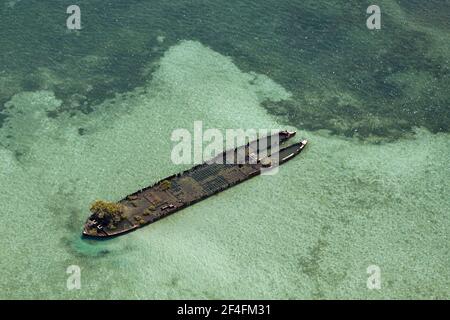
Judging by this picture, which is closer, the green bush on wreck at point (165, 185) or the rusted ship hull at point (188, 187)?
the rusted ship hull at point (188, 187)

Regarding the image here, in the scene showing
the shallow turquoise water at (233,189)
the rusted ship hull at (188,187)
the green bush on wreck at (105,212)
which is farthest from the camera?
the rusted ship hull at (188,187)

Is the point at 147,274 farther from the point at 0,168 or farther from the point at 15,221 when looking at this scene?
the point at 0,168

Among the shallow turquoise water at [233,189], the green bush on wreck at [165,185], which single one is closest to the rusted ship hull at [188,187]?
the green bush on wreck at [165,185]

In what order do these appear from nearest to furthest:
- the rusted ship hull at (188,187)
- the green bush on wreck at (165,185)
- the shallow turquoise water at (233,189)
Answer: the shallow turquoise water at (233,189)
the rusted ship hull at (188,187)
the green bush on wreck at (165,185)

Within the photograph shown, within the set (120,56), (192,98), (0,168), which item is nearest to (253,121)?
(192,98)

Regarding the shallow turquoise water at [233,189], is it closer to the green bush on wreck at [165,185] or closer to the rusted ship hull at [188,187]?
the rusted ship hull at [188,187]

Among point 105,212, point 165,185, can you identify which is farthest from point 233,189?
point 105,212

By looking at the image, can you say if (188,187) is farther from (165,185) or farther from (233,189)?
(233,189)
